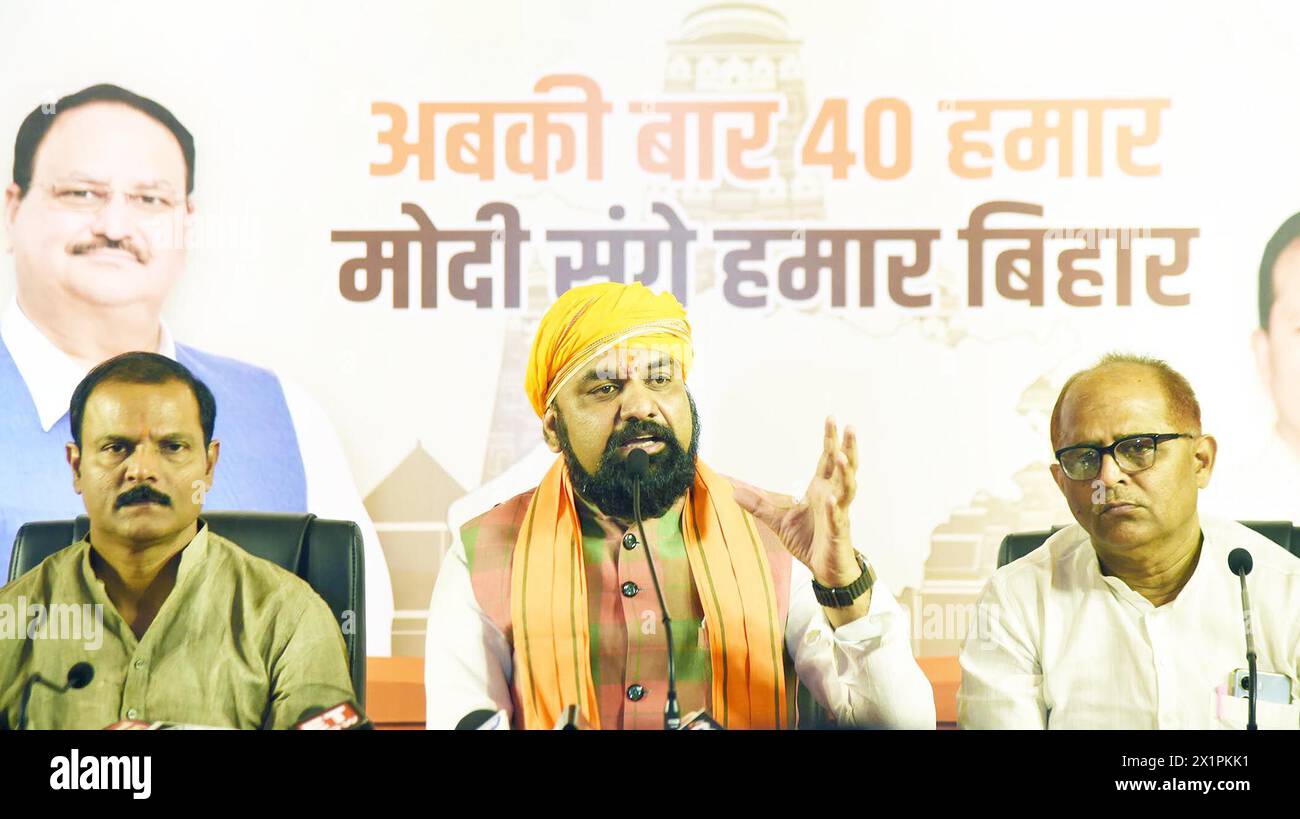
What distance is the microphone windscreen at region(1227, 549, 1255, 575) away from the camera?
285cm

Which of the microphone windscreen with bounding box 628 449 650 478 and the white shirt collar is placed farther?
the white shirt collar

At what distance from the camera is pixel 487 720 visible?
2895 mm

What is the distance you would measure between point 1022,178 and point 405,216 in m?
1.38

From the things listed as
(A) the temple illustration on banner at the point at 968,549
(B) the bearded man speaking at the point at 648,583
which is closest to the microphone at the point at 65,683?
(B) the bearded man speaking at the point at 648,583

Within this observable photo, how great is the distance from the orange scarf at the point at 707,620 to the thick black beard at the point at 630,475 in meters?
0.06

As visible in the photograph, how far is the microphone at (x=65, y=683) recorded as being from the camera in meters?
2.93

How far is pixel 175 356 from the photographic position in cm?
296

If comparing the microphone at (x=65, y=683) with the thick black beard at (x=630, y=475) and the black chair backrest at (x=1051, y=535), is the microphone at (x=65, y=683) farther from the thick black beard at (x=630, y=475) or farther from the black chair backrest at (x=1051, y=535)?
the black chair backrest at (x=1051, y=535)

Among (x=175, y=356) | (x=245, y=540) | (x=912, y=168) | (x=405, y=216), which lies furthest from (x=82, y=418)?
(x=912, y=168)

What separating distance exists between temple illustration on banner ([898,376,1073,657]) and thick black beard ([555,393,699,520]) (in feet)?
1.85

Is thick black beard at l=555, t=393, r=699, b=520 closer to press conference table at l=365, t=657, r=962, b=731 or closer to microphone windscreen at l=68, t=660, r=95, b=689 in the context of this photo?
press conference table at l=365, t=657, r=962, b=731

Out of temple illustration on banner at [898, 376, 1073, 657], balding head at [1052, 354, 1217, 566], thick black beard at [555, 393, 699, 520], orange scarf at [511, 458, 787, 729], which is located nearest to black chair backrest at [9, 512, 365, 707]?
orange scarf at [511, 458, 787, 729]

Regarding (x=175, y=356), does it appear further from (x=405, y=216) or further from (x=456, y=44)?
(x=456, y=44)

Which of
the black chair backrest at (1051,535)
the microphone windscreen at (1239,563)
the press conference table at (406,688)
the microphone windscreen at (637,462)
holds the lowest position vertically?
the press conference table at (406,688)
